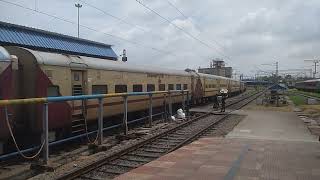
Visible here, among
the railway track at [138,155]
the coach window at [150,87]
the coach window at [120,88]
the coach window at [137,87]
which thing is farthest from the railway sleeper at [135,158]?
the coach window at [150,87]

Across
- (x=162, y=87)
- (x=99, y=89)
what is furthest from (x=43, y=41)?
(x=99, y=89)

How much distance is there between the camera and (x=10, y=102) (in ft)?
26.7

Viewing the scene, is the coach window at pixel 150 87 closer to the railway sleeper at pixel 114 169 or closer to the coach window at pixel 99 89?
the coach window at pixel 99 89

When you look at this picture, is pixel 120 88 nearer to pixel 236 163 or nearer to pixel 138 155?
pixel 138 155

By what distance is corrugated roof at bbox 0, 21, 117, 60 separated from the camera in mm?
23328

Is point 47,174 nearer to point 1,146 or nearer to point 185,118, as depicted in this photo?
point 1,146

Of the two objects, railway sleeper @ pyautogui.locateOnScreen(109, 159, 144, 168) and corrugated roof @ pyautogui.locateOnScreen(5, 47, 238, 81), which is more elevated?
corrugated roof @ pyautogui.locateOnScreen(5, 47, 238, 81)

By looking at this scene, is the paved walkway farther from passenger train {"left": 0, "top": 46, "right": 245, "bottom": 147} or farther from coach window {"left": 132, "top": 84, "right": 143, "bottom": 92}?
coach window {"left": 132, "top": 84, "right": 143, "bottom": 92}

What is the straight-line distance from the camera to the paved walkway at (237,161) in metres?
8.84

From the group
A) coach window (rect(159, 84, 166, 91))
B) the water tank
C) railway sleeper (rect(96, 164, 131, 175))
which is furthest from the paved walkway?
coach window (rect(159, 84, 166, 91))

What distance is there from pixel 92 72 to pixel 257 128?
8.20m

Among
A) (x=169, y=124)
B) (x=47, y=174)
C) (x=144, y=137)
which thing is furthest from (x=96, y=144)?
(x=169, y=124)

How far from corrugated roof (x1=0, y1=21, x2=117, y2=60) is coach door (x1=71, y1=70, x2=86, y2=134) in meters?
9.22

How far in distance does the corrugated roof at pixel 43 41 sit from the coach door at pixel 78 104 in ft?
30.2
